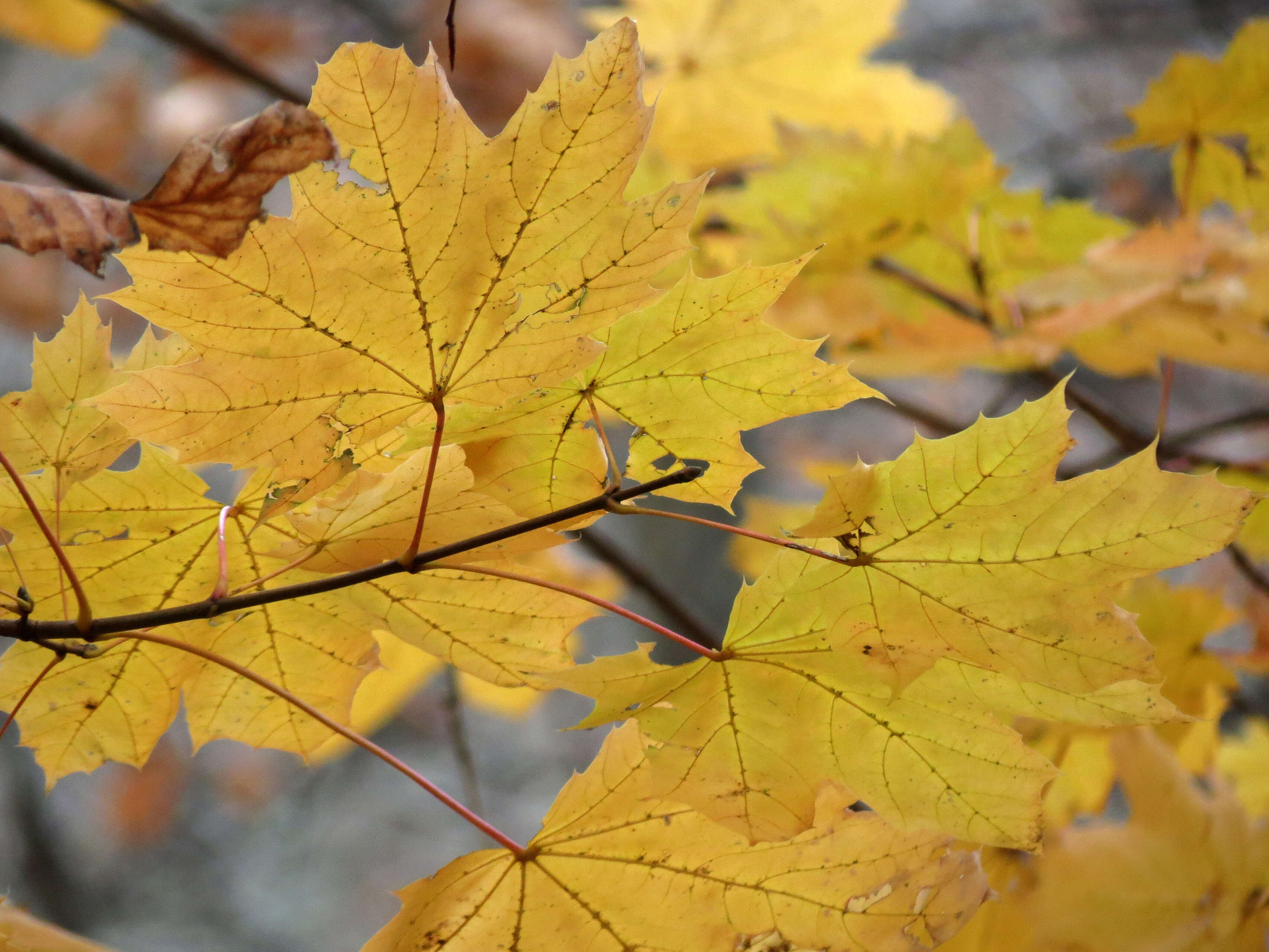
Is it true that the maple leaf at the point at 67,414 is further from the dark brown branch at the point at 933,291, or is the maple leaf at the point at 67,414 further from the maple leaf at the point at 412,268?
the dark brown branch at the point at 933,291

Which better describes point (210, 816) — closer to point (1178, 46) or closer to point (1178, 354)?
point (1178, 354)

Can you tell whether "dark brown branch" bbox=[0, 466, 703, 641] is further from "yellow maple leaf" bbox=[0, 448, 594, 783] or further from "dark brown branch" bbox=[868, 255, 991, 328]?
"dark brown branch" bbox=[868, 255, 991, 328]

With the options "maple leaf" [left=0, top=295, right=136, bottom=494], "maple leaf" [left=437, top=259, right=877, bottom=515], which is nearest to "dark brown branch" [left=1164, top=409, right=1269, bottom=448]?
"maple leaf" [left=437, top=259, right=877, bottom=515]

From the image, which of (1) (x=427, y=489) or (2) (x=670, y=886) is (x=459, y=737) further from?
(1) (x=427, y=489)

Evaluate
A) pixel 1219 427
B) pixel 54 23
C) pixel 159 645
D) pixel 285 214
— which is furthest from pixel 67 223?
pixel 285 214

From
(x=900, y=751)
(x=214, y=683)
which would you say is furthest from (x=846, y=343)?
(x=214, y=683)
